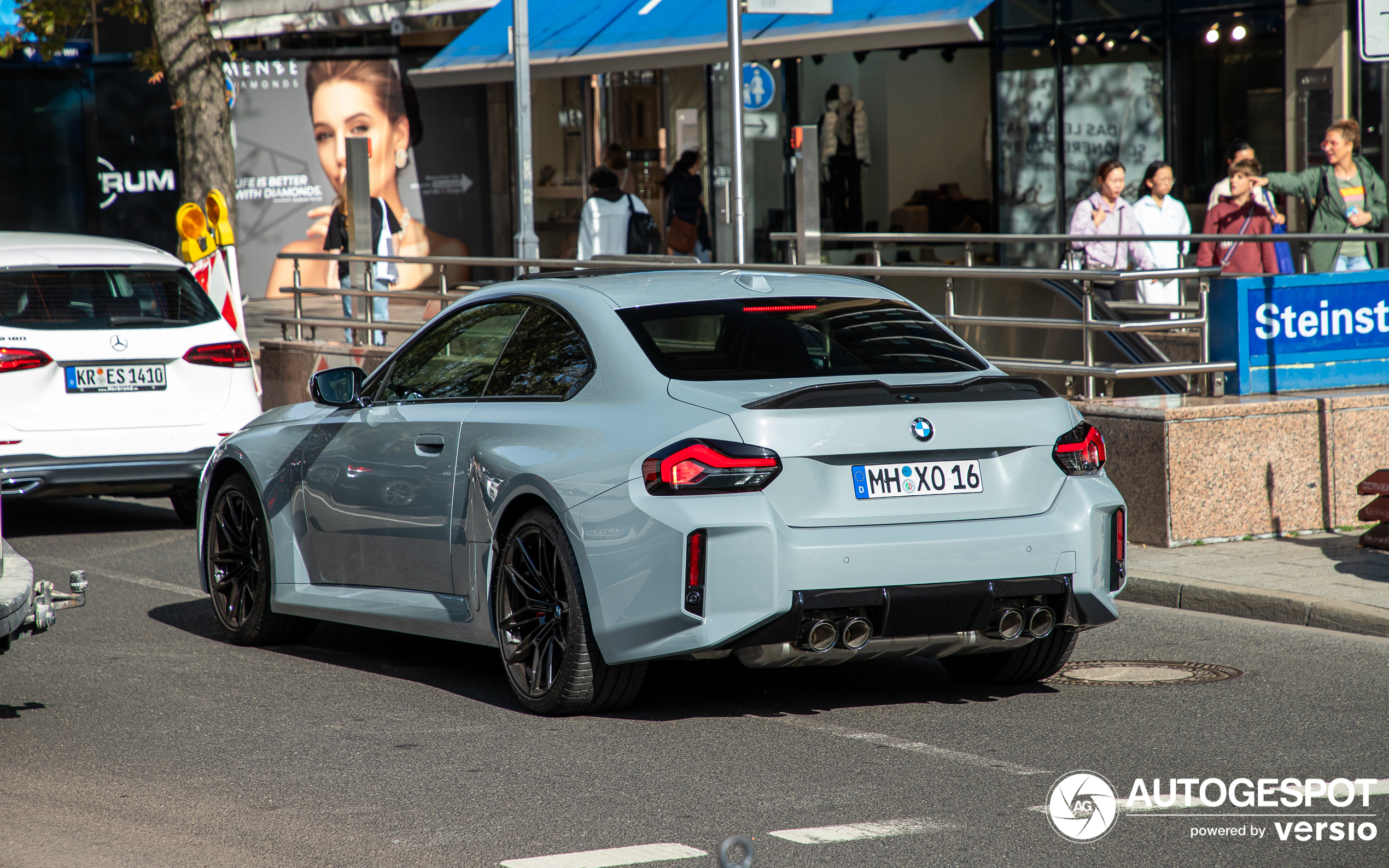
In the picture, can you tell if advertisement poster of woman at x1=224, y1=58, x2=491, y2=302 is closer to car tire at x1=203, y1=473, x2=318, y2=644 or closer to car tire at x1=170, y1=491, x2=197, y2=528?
car tire at x1=170, y1=491, x2=197, y2=528

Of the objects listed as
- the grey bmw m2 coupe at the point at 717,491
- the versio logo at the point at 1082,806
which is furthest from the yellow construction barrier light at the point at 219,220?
the versio logo at the point at 1082,806

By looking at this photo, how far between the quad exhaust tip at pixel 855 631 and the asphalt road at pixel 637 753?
0.35 metres

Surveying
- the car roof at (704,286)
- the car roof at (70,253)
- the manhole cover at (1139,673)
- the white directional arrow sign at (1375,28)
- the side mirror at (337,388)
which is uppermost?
the white directional arrow sign at (1375,28)

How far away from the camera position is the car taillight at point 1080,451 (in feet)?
20.7

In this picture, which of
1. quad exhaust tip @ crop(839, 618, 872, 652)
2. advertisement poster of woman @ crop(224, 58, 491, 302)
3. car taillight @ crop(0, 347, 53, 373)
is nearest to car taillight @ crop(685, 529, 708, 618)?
quad exhaust tip @ crop(839, 618, 872, 652)

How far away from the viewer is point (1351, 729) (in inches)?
244

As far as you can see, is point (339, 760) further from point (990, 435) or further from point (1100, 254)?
point (1100, 254)

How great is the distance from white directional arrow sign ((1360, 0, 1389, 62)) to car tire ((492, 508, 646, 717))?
4930 mm

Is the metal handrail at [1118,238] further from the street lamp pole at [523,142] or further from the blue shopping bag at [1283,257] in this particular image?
the street lamp pole at [523,142]

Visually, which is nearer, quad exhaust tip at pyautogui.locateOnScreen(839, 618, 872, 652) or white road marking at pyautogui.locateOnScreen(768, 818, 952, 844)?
white road marking at pyautogui.locateOnScreen(768, 818, 952, 844)

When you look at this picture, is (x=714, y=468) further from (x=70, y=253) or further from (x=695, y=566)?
(x=70, y=253)

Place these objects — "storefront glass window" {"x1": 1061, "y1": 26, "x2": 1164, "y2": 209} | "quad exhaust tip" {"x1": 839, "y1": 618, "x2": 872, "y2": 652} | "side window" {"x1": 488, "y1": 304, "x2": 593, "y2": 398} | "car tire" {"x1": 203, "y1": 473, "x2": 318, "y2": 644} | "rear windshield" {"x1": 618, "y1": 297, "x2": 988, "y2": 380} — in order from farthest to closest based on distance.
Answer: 1. "storefront glass window" {"x1": 1061, "y1": 26, "x2": 1164, "y2": 209}
2. "car tire" {"x1": 203, "y1": 473, "x2": 318, "y2": 644}
3. "side window" {"x1": 488, "y1": 304, "x2": 593, "y2": 398}
4. "rear windshield" {"x1": 618, "y1": 297, "x2": 988, "y2": 380}
5. "quad exhaust tip" {"x1": 839, "y1": 618, "x2": 872, "y2": 652}

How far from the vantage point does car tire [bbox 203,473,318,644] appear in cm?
796

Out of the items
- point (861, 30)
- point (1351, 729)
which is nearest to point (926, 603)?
point (1351, 729)
